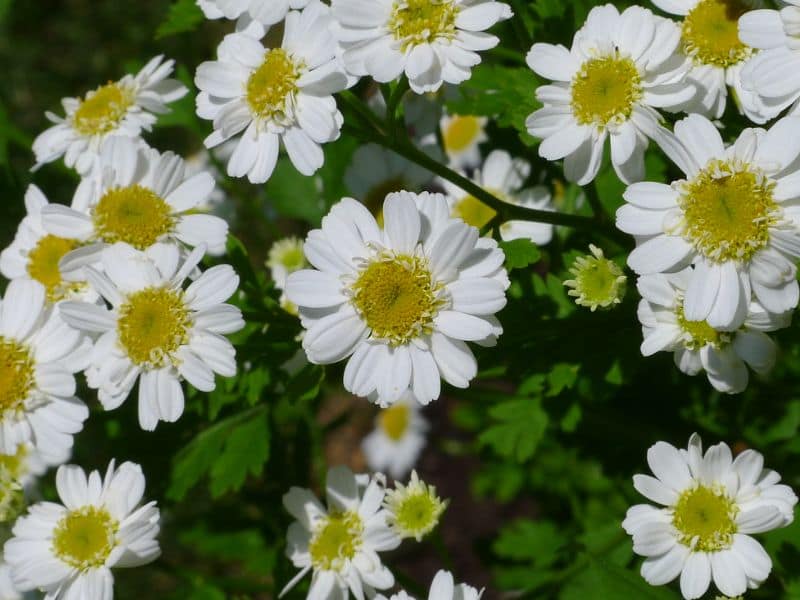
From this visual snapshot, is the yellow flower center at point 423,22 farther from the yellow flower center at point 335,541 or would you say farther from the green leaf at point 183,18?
the yellow flower center at point 335,541

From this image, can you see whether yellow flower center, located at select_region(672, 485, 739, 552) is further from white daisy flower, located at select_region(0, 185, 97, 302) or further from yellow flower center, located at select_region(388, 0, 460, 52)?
white daisy flower, located at select_region(0, 185, 97, 302)

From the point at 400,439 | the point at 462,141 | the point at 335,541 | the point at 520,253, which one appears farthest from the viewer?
the point at 400,439

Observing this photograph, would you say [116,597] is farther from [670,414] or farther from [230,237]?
[670,414]

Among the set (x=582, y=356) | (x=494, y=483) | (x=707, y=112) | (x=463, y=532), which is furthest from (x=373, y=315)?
(x=463, y=532)

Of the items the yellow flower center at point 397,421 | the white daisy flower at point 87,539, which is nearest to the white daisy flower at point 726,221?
the white daisy flower at point 87,539

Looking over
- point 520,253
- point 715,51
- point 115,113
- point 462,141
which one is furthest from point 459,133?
point 520,253

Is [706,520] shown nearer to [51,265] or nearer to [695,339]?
[695,339]

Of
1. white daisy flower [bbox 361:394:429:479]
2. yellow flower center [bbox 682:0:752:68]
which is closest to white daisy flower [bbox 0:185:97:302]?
yellow flower center [bbox 682:0:752:68]
